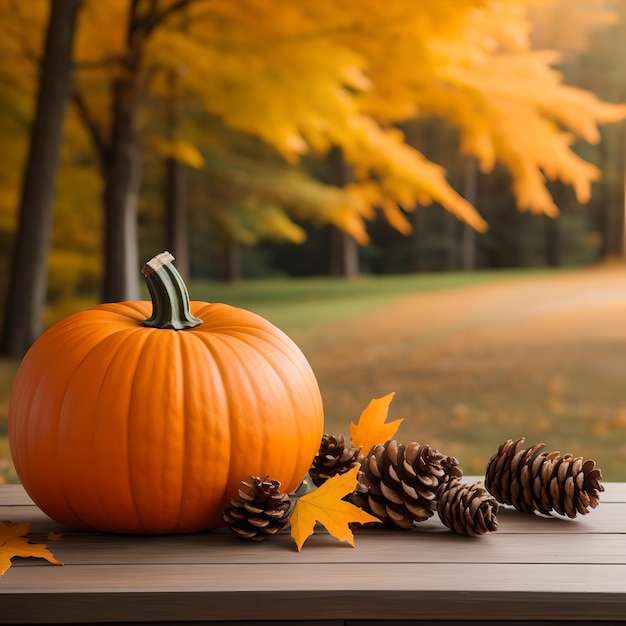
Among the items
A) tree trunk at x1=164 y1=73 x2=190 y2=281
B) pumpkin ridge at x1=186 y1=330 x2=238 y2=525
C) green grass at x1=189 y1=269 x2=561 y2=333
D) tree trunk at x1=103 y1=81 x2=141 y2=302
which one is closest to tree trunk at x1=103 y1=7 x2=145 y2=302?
tree trunk at x1=103 y1=81 x2=141 y2=302

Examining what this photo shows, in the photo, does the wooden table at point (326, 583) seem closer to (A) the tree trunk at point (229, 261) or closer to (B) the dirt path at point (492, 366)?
(B) the dirt path at point (492, 366)

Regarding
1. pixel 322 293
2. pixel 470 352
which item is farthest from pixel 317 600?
pixel 322 293

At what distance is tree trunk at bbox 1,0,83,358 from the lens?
4828mm

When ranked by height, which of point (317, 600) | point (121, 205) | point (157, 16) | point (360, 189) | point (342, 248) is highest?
point (157, 16)

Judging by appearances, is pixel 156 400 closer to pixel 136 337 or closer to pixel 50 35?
pixel 136 337

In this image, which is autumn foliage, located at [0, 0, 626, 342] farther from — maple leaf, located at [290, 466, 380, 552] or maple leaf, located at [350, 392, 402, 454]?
maple leaf, located at [290, 466, 380, 552]

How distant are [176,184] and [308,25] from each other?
2970 millimetres

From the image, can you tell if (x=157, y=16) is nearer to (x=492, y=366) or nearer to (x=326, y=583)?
(x=492, y=366)

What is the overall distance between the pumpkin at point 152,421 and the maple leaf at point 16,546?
0.04 meters

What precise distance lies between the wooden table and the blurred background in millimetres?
2961

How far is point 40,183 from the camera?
15.9 ft

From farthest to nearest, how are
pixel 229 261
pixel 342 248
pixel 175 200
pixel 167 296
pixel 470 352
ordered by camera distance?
pixel 229 261 < pixel 342 248 < pixel 175 200 < pixel 470 352 < pixel 167 296

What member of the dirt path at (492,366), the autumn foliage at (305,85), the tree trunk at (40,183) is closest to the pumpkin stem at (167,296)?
the dirt path at (492,366)

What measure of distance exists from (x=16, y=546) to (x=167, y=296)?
318 millimetres
